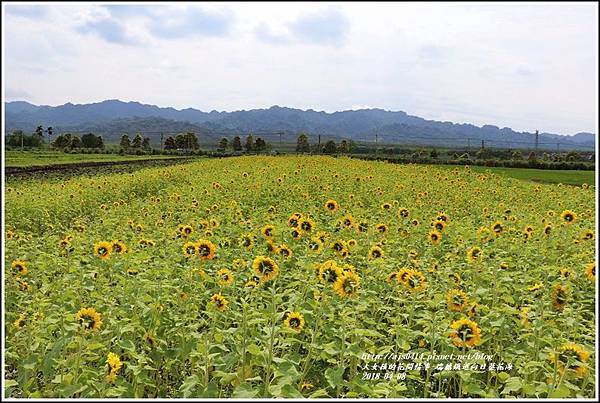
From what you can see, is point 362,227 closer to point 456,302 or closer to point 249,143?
point 456,302

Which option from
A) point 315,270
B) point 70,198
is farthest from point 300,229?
point 70,198

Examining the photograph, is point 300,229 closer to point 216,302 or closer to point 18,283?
point 216,302

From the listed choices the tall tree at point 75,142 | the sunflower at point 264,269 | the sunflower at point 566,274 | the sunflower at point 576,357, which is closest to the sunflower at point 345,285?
the sunflower at point 264,269

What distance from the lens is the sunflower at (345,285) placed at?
2.70 m

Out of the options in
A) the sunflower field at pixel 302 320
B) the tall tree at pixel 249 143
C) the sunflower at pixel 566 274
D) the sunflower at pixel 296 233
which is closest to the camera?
the sunflower field at pixel 302 320

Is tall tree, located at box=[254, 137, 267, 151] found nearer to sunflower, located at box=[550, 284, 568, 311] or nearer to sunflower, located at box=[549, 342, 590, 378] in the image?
sunflower, located at box=[550, 284, 568, 311]

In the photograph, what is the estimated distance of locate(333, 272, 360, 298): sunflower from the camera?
2.70 metres

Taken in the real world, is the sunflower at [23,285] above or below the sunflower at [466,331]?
below

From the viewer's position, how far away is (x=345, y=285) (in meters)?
2.71

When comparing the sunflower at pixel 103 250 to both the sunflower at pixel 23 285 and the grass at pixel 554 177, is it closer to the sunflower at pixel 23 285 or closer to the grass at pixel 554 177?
the sunflower at pixel 23 285

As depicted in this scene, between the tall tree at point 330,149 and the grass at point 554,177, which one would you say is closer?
the grass at point 554,177

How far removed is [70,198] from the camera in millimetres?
10312

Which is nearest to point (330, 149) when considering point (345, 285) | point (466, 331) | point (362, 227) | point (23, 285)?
point (362, 227)

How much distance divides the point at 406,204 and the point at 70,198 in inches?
266
